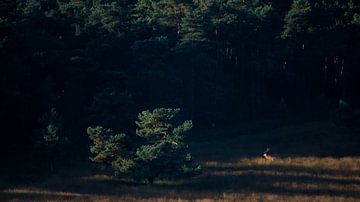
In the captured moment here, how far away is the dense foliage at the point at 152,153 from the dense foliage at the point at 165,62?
1.19 m

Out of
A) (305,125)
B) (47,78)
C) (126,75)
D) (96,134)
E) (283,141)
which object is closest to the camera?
(96,134)

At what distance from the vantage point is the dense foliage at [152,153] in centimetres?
3142

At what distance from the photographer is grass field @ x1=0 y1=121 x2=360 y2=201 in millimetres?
28250

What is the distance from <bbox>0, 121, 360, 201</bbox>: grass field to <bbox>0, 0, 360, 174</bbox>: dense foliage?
142 inches

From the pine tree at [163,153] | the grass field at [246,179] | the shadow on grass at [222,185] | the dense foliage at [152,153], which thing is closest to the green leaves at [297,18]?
the grass field at [246,179]

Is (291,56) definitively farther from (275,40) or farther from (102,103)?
(102,103)

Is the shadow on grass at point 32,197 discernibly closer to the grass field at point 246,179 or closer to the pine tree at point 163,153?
the grass field at point 246,179

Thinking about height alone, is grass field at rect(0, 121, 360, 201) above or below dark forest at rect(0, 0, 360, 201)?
below

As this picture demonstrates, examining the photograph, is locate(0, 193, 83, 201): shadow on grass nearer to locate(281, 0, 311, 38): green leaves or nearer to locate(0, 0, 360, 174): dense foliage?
locate(0, 0, 360, 174): dense foliage

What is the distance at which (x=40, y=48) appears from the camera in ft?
134

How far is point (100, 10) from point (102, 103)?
42.3 ft

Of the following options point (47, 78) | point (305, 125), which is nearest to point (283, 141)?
point (305, 125)

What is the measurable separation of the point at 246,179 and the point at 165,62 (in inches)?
907

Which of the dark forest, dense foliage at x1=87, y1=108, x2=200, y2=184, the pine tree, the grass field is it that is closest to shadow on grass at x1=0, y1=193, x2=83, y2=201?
the grass field
